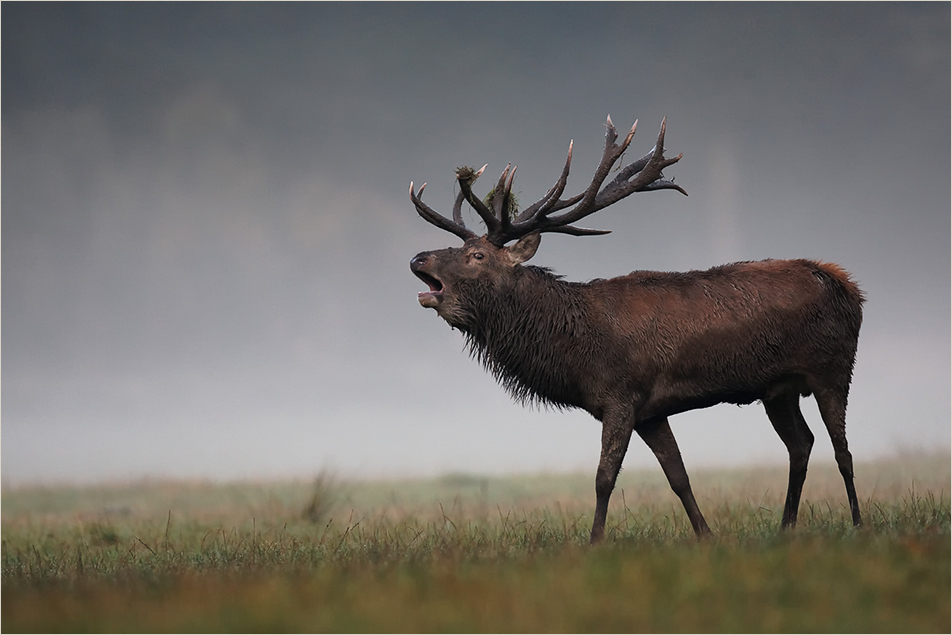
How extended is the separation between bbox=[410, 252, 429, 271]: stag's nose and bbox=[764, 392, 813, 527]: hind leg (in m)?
3.71

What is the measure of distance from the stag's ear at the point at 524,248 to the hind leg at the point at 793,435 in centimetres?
280

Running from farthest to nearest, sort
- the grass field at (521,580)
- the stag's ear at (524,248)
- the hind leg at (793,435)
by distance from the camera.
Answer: the hind leg at (793,435), the stag's ear at (524,248), the grass field at (521,580)

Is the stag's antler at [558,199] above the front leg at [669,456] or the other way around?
above

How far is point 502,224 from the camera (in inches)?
382

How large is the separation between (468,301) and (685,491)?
9.13 feet

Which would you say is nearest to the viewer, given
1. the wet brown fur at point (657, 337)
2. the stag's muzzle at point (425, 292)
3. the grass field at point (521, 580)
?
the grass field at point (521, 580)

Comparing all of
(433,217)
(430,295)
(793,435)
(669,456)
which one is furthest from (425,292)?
(793,435)

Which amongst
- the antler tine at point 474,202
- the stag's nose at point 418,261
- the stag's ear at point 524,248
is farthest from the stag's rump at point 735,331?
the stag's nose at point 418,261

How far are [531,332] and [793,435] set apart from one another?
2.96m

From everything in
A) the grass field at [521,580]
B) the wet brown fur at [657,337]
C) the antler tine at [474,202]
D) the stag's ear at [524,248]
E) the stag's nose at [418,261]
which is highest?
the antler tine at [474,202]

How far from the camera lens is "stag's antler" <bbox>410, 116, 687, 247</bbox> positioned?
31.8 ft

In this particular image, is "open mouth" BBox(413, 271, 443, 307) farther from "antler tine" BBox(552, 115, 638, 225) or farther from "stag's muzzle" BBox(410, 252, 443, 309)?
"antler tine" BBox(552, 115, 638, 225)

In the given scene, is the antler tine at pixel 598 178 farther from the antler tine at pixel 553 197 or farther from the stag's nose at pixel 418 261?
the stag's nose at pixel 418 261

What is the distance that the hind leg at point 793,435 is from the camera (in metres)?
9.96
